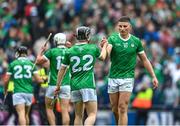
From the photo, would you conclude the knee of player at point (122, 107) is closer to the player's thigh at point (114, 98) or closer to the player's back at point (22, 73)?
the player's thigh at point (114, 98)

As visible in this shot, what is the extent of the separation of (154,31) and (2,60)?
25.3 feet

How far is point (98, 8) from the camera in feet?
130

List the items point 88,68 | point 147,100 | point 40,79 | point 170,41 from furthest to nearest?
point 170,41 < point 147,100 < point 40,79 < point 88,68

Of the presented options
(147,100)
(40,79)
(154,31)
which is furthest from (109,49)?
(154,31)

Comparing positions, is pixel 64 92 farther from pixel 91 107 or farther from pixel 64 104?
pixel 91 107

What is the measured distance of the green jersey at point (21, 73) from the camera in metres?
27.4

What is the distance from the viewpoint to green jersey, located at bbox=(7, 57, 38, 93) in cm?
2742

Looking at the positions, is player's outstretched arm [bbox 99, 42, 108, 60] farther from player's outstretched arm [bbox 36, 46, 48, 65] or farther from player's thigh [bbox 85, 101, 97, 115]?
player's outstretched arm [bbox 36, 46, 48, 65]

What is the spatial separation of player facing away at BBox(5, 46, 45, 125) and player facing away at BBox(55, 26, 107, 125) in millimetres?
3317

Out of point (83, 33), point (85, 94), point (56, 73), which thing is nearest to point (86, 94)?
point (85, 94)

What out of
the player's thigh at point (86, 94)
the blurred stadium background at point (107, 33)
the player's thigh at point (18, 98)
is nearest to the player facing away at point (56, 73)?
the player's thigh at point (18, 98)

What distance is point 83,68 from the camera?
946 inches

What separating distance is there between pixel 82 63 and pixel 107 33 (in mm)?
14820

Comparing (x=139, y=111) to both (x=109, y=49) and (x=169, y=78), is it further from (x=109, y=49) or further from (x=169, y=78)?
(x=109, y=49)
